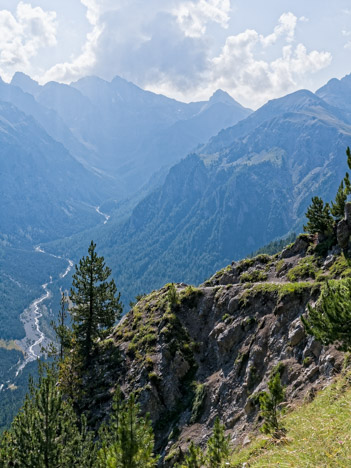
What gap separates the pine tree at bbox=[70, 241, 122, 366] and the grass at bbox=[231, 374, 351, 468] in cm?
3587

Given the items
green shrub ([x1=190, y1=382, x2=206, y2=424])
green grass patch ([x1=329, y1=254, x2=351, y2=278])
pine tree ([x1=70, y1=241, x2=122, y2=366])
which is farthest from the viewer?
pine tree ([x1=70, y1=241, x2=122, y2=366])

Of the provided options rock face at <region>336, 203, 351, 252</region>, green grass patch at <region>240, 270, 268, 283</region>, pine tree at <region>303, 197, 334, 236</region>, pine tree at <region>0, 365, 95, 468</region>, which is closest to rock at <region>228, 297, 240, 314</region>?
green grass patch at <region>240, 270, 268, 283</region>

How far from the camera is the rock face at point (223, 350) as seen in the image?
29578 mm

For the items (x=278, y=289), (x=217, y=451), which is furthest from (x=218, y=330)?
(x=217, y=451)

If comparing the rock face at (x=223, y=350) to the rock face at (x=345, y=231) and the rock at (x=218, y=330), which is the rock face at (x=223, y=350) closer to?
the rock at (x=218, y=330)

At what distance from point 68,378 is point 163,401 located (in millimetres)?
13578

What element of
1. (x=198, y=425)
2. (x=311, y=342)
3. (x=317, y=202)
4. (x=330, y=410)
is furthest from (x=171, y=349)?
(x=330, y=410)

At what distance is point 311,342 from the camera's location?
92.2 ft

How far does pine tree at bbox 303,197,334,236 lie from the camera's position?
136 feet

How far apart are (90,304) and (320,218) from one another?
1321 inches

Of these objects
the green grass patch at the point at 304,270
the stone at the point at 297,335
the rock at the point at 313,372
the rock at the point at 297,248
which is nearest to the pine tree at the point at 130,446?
the rock at the point at 313,372

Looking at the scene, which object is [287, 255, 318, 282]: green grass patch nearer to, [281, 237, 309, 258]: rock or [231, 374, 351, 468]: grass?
[281, 237, 309, 258]: rock

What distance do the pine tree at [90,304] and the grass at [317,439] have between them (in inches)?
1412

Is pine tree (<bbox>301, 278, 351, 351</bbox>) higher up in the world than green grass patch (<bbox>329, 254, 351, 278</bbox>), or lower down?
lower down
